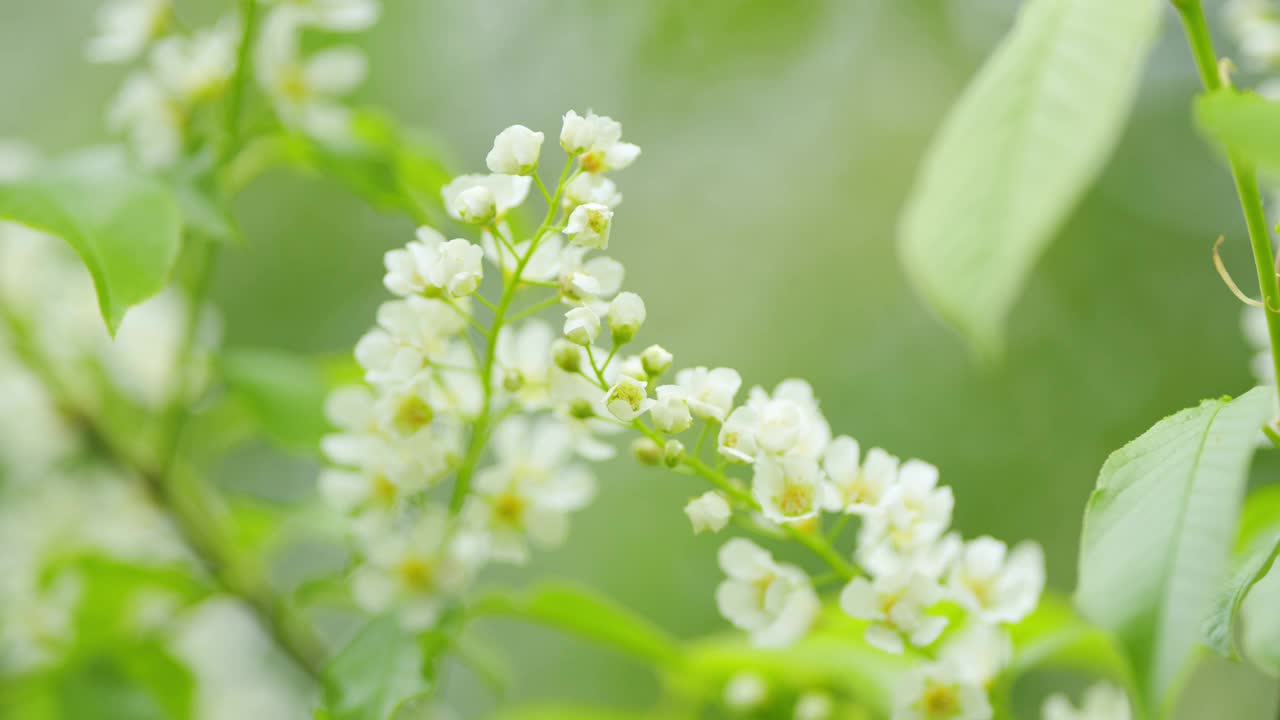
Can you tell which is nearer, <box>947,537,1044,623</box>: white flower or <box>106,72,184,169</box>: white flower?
<box>947,537,1044,623</box>: white flower

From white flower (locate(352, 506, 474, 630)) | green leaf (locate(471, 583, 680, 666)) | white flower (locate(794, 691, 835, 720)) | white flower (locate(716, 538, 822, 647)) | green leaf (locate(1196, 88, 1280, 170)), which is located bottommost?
white flower (locate(352, 506, 474, 630))

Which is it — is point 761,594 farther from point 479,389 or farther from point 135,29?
point 135,29

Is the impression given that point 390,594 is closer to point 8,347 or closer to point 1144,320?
point 8,347

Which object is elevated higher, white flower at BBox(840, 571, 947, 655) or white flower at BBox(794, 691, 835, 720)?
white flower at BBox(840, 571, 947, 655)

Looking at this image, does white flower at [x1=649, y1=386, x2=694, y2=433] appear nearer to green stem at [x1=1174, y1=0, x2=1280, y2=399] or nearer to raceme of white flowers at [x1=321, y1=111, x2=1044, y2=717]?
raceme of white flowers at [x1=321, y1=111, x2=1044, y2=717]

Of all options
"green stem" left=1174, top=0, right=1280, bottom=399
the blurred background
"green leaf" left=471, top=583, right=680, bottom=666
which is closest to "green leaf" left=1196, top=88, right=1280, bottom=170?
"green stem" left=1174, top=0, right=1280, bottom=399

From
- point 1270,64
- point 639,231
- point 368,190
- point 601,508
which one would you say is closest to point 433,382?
point 368,190

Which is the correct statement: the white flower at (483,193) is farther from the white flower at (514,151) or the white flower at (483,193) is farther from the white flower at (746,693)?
the white flower at (746,693)
